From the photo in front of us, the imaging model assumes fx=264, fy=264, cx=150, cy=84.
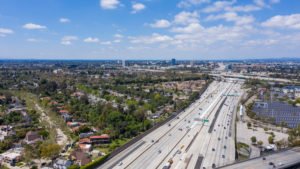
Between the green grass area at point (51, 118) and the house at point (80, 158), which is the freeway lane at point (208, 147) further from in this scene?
the green grass area at point (51, 118)

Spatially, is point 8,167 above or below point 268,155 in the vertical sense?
below

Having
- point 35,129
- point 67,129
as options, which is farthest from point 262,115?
point 35,129

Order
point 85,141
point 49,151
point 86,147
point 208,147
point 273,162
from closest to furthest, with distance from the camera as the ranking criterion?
point 273,162 → point 49,151 → point 208,147 → point 86,147 → point 85,141

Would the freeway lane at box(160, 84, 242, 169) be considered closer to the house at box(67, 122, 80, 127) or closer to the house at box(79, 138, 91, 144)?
the house at box(79, 138, 91, 144)

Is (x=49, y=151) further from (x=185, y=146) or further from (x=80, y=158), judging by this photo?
(x=185, y=146)

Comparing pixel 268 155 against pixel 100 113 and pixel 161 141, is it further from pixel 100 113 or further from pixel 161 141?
pixel 100 113

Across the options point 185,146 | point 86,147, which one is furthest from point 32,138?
point 185,146
